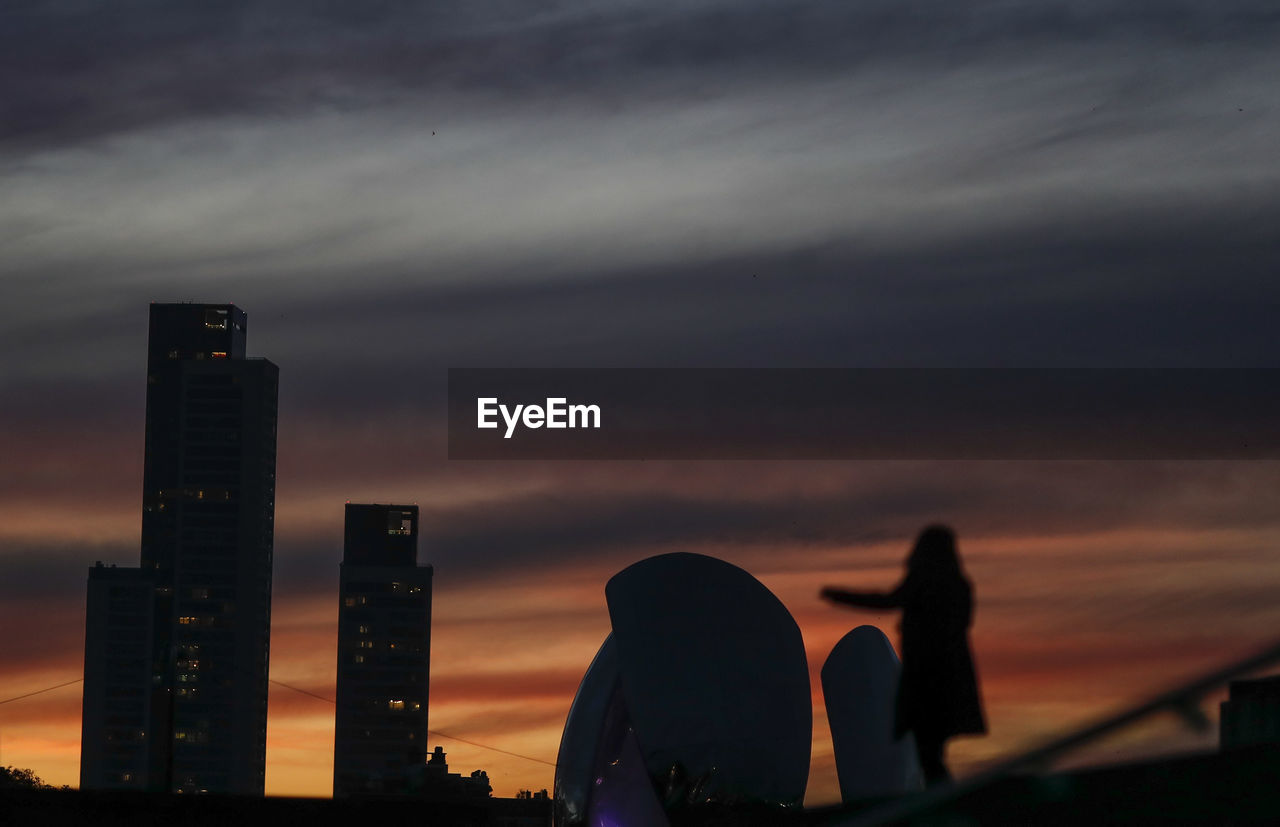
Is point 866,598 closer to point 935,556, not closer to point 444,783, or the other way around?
point 935,556

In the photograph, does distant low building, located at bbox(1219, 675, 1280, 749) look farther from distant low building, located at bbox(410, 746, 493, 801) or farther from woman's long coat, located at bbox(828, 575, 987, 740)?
distant low building, located at bbox(410, 746, 493, 801)

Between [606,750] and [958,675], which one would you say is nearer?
[958,675]

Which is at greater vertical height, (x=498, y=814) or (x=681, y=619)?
(x=681, y=619)

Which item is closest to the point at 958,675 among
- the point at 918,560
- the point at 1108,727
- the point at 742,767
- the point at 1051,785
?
the point at 918,560

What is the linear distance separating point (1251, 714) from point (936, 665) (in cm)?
350

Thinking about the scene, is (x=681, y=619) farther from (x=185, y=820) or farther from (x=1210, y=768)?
(x=1210, y=768)

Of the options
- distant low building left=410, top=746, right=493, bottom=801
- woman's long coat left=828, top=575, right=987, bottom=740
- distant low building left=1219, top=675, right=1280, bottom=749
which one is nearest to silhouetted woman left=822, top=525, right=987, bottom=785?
woman's long coat left=828, top=575, right=987, bottom=740

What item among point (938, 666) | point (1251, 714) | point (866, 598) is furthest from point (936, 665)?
point (1251, 714)

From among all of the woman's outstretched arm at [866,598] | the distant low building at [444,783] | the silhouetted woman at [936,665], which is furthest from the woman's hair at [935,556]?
the distant low building at [444,783]

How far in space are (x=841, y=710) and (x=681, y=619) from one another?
1944 millimetres

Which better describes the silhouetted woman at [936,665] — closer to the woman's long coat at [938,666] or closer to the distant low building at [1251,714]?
the woman's long coat at [938,666]

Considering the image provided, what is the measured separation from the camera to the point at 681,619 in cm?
1549

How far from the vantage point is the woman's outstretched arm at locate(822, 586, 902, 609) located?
901cm

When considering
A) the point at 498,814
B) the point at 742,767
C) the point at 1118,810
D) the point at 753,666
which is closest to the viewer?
the point at 1118,810
